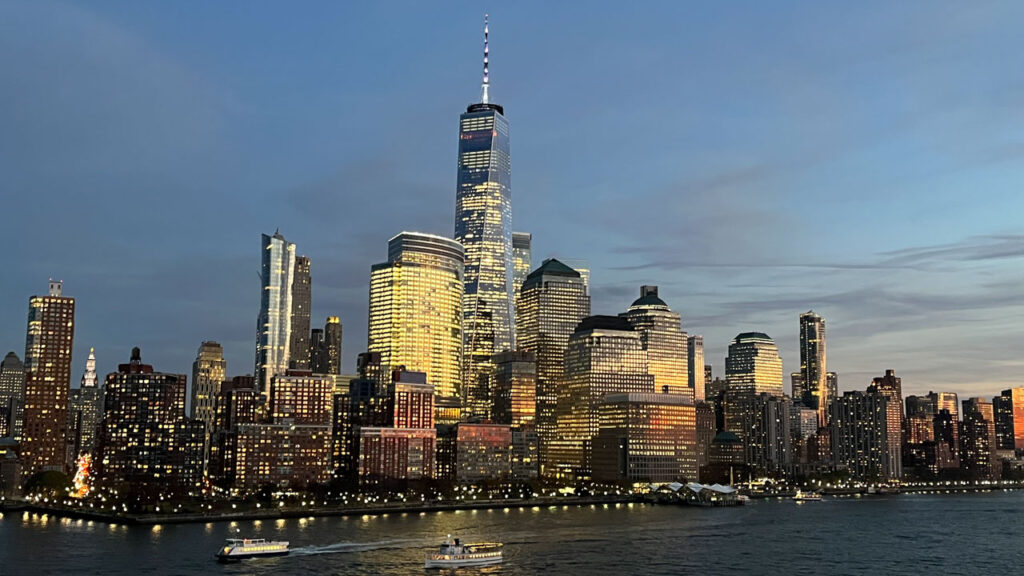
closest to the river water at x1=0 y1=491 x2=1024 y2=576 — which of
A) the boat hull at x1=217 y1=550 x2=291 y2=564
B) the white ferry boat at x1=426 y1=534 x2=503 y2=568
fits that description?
the white ferry boat at x1=426 y1=534 x2=503 y2=568

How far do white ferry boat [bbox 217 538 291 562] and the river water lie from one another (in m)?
2.29

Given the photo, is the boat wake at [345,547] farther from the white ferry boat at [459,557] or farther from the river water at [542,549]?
the white ferry boat at [459,557]

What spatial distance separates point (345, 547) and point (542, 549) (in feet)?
92.6

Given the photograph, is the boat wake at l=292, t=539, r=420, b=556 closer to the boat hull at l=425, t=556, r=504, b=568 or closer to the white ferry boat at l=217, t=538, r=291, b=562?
the white ferry boat at l=217, t=538, r=291, b=562

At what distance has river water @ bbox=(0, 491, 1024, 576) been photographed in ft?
428

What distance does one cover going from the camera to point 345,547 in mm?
147250

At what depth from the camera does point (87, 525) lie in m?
197

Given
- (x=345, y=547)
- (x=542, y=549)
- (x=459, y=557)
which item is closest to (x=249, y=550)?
(x=345, y=547)

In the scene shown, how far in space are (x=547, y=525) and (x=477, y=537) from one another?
3135cm

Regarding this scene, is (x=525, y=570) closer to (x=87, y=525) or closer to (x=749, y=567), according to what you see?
(x=749, y=567)

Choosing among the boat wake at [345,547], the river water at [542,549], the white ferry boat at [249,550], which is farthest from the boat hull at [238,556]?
the boat wake at [345,547]

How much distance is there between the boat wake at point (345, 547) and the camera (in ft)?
470

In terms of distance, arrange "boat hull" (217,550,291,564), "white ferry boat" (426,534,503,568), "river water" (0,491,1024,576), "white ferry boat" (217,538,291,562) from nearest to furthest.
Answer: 1. "white ferry boat" (426,534,503,568)
2. "river water" (0,491,1024,576)
3. "boat hull" (217,550,291,564)
4. "white ferry boat" (217,538,291,562)

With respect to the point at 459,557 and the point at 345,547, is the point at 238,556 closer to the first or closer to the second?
the point at 345,547
